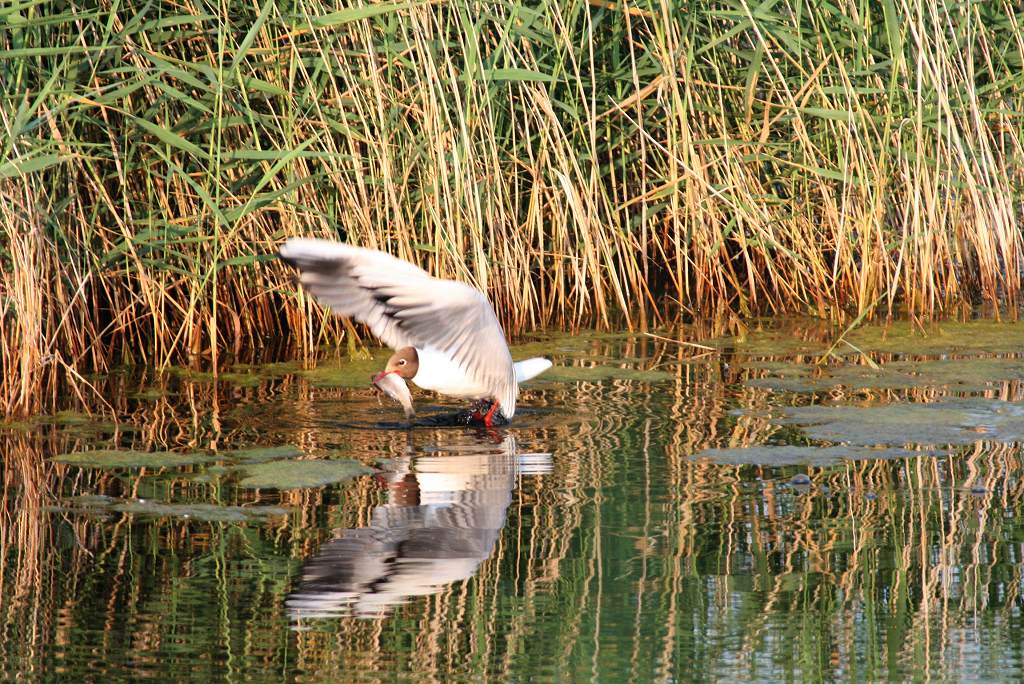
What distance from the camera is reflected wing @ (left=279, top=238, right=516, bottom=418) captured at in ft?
18.2

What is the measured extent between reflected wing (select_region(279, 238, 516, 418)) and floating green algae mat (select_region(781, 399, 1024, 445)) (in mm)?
1194

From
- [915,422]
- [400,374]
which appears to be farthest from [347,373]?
[915,422]

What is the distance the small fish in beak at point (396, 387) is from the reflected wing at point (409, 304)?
0.44 feet

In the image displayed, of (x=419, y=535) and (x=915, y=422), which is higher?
(x=915, y=422)

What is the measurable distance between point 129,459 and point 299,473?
67 centimetres

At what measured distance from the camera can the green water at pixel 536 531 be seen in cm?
354

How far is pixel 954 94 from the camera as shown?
Answer: 317 inches

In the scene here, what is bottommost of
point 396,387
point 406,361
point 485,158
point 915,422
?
point 915,422

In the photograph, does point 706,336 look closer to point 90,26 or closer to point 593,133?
point 593,133

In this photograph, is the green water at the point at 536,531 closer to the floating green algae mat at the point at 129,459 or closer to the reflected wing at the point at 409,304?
the floating green algae mat at the point at 129,459

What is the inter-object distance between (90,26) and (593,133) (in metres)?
2.47

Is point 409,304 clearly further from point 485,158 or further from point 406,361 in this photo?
point 485,158

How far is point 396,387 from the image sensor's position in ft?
19.9

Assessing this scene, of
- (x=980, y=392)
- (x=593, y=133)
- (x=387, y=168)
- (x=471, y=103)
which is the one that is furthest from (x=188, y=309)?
(x=980, y=392)
